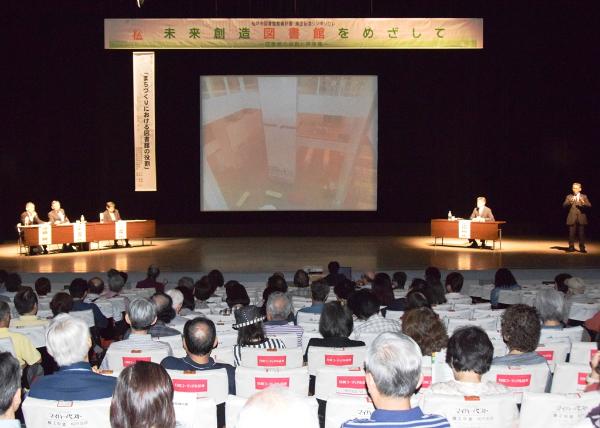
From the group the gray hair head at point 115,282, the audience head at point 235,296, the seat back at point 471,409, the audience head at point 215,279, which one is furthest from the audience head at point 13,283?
the seat back at point 471,409

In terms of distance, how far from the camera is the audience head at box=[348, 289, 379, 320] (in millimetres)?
5320

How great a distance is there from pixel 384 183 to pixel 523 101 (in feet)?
12.6

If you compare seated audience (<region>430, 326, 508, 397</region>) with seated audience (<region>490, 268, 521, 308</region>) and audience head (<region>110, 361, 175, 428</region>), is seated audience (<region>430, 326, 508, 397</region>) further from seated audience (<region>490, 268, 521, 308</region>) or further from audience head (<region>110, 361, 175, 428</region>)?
seated audience (<region>490, 268, 521, 308</region>)

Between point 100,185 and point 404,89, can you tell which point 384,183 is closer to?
point 404,89

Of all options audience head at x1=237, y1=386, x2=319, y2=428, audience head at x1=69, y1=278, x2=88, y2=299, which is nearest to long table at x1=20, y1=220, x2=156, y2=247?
audience head at x1=69, y1=278, x2=88, y2=299

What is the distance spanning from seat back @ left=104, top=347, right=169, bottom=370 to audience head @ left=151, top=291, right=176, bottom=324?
3.93 ft

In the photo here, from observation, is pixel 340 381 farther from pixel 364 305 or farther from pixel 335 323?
pixel 364 305

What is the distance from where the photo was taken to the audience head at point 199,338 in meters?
3.72

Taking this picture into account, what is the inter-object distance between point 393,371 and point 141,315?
2.69m

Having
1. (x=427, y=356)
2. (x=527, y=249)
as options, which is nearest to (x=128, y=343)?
(x=427, y=356)

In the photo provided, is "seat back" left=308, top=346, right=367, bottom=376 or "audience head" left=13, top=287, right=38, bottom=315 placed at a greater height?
"audience head" left=13, top=287, right=38, bottom=315

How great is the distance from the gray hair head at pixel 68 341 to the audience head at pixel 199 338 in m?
0.54

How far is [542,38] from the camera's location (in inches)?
678

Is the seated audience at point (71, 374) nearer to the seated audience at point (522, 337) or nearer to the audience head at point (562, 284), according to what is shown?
the seated audience at point (522, 337)
